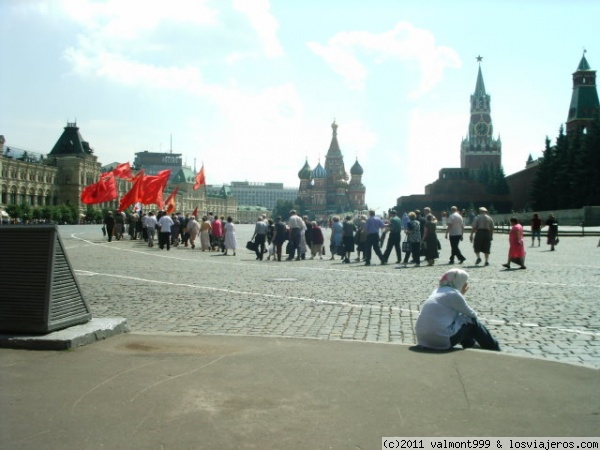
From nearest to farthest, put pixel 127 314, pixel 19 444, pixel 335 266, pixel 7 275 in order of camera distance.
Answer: pixel 19 444
pixel 7 275
pixel 127 314
pixel 335 266

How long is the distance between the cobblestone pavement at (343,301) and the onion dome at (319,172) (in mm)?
177259

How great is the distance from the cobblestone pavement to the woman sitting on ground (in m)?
0.43

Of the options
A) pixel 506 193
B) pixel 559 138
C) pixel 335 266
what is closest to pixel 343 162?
pixel 506 193

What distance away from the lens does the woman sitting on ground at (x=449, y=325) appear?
670cm

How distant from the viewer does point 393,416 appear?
4.54m

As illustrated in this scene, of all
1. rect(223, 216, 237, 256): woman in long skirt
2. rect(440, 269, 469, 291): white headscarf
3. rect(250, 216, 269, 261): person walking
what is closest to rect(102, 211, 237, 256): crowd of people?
rect(223, 216, 237, 256): woman in long skirt

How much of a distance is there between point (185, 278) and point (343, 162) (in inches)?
7230

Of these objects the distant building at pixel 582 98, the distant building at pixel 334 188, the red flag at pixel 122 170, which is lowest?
the red flag at pixel 122 170

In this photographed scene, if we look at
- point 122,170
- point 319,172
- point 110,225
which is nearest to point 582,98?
point 319,172

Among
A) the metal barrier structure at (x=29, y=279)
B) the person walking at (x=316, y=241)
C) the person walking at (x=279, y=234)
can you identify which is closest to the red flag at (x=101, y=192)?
the person walking at (x=316, y=241)

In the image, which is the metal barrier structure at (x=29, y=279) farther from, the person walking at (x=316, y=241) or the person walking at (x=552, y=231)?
the person walking at (x=552, y=231)

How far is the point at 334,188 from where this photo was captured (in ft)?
634

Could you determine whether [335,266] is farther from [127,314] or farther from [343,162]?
[343,162]

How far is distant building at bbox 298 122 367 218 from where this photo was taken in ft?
632
